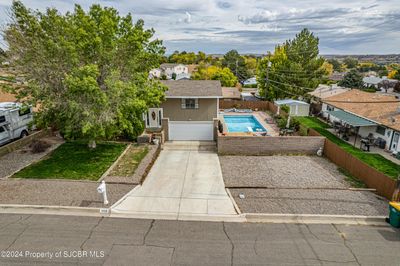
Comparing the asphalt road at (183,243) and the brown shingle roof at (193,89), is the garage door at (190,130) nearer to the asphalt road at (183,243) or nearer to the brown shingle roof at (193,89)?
the brown shingle roof at (193,89)

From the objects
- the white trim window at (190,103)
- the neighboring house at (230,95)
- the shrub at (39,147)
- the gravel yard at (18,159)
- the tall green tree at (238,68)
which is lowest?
the gravel yard at (18,159)

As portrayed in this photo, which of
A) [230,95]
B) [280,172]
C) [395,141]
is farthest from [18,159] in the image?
[230,95]

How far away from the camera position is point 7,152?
15.6 meters

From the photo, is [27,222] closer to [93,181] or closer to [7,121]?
[93,181]

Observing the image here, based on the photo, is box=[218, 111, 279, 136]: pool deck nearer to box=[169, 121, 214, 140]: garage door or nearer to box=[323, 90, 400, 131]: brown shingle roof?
box=[169, 121, 214, 140]: garage door

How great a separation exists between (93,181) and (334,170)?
536 inches

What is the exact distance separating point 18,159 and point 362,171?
65.3 feet

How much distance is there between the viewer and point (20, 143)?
16.8 metres

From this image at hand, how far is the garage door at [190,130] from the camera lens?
65.0ft

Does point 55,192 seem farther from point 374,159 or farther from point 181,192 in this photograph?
point 374,159

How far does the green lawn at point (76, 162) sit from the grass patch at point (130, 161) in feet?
1.85

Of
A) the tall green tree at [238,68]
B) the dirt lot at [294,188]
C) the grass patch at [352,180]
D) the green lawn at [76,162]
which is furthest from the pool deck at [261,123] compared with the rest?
the tall green tree at [238,68]

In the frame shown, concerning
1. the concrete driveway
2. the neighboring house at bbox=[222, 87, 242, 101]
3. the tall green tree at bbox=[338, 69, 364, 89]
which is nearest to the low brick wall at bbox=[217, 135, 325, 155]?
the concrete driveway

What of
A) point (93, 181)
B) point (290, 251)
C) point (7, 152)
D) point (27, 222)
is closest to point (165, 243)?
point (290, 251)
